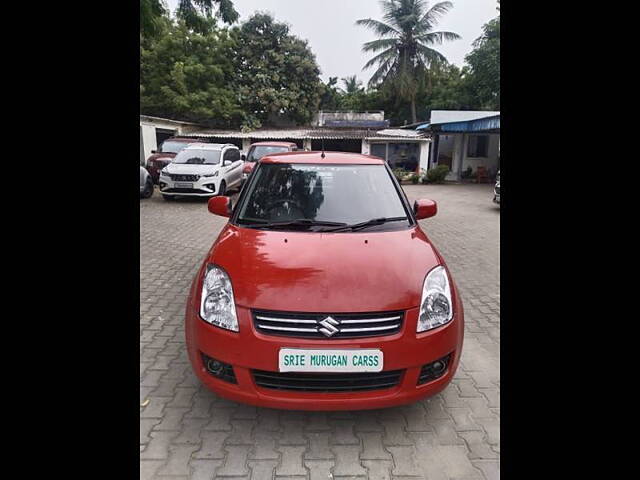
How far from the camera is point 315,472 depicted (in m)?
1.92

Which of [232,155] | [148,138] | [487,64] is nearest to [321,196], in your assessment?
[232,155]

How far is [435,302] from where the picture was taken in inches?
85.0

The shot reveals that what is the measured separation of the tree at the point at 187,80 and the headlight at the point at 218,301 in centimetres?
2224

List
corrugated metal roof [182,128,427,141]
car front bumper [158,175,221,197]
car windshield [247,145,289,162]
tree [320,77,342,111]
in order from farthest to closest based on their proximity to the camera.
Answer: tree [320,77,342,111] < corrugated metal roof [182,128,427,141] < car windshield [247,145,289,162] < car front bumper [158,175,221,197]

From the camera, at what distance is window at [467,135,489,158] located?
20062 millimetres

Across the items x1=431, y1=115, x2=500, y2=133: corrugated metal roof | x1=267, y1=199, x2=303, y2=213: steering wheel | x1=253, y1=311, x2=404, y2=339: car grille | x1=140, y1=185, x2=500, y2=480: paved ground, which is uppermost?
x1=431, y1=115, x2=500, y2=133: corrugated metal roof

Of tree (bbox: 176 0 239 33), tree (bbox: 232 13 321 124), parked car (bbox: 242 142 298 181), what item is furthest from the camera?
tree (bbox: 232 13 321 124)

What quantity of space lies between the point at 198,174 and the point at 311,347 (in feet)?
31.4

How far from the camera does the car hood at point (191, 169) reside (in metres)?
10.7

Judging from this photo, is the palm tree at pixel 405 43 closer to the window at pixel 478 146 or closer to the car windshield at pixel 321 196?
the window at pixel 478 146

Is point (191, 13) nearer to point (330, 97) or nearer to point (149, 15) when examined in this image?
point (149, 15)

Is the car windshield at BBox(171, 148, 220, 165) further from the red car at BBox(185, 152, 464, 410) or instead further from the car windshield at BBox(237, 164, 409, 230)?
the red car at BBox(185, 152, 464, 410)

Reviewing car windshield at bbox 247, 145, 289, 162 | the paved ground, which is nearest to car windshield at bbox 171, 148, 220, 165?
car windshield at bbox 247, 145, 289, 162

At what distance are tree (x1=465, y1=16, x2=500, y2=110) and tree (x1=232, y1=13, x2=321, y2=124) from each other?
32.3 feet
